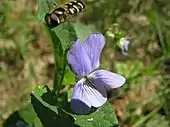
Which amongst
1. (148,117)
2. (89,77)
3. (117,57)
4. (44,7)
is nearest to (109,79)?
(89,77)

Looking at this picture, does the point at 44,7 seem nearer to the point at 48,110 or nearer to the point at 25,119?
the point at 48,110

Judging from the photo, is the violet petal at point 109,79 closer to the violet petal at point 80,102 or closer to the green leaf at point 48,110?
the violet petal at point 80,102

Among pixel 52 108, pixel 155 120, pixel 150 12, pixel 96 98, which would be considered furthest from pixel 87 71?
pixel 150 12

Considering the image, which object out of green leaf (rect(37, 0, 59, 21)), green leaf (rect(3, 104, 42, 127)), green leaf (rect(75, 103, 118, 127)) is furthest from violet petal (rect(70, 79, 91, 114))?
green leaf (rect(3, 104, 42, 127))

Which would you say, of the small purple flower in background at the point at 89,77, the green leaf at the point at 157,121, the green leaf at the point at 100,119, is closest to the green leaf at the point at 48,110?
the green leaf at the point at 100,119

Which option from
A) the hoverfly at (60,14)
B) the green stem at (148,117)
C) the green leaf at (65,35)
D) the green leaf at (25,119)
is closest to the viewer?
the hoverfly at (60,14)
